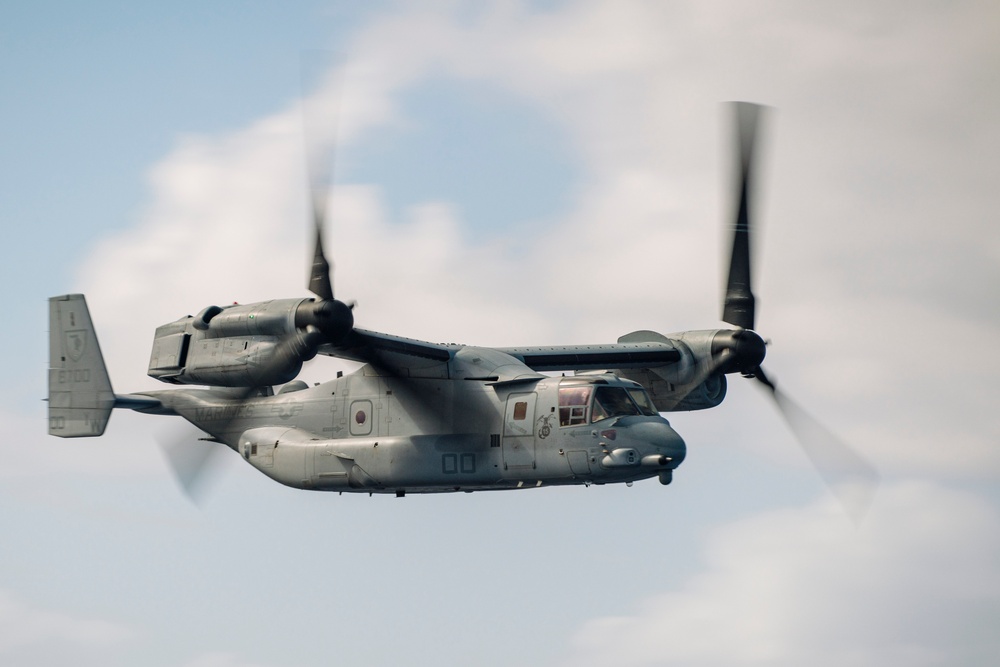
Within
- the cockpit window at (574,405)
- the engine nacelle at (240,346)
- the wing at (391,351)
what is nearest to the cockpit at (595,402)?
the cockpit window at (574,405)

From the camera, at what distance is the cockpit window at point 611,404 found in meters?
25.4

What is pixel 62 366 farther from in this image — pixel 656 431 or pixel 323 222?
pixel 656 431

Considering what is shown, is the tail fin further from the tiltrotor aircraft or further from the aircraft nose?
the aircraft nose

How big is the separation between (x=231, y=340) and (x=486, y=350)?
16.8 ft

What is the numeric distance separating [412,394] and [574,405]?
11.7 ft

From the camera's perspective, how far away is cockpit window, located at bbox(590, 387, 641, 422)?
1001 inches

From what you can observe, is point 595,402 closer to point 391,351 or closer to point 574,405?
point 574,405

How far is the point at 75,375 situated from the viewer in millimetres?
29641

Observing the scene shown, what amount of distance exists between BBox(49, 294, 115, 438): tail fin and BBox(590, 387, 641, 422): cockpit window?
10661 mm

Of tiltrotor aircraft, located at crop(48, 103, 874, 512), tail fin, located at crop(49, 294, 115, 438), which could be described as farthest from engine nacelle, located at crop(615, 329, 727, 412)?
tail fin, located at crop(49, 294, 115, 438)

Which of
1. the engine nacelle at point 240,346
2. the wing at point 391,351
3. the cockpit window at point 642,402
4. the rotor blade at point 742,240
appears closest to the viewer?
the engine nacelle at point 240,346

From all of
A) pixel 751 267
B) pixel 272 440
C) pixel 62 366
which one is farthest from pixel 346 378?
pixel 751 267

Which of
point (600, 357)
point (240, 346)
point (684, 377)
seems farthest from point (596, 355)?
point (240, 346)

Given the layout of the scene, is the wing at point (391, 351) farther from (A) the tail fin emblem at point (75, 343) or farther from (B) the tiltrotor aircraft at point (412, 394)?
(A) the tail fin emblem at point (75, 343)
